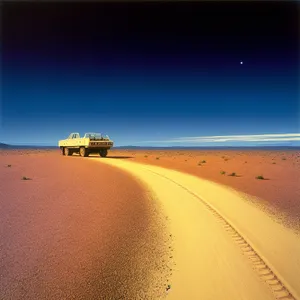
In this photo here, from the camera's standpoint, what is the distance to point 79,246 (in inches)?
241

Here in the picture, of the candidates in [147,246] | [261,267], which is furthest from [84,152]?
[261,267]

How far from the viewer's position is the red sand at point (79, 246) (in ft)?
14.7

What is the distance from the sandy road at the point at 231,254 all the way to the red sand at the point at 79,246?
0.41 meters

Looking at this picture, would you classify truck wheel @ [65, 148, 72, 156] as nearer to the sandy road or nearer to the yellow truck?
the yellow truck

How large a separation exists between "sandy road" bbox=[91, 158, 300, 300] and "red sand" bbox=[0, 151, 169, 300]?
1.36 feet

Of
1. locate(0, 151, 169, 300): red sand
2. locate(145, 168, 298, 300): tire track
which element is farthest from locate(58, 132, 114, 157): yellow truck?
locate(145, 168, 298, 300): tire track

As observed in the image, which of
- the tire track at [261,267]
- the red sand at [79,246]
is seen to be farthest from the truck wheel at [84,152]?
the tire track at [261,267]

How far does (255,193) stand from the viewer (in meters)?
12.5

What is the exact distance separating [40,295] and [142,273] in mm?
1600

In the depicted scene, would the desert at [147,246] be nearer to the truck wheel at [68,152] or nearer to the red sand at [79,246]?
the red sand at [79,246]

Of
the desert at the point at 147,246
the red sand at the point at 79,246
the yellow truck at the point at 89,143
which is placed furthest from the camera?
the yellow truck at the point at 89,143

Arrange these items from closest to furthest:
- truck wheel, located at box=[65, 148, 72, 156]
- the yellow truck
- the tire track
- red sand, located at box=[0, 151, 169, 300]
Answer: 1. the tire track
2. red sand, located at box=[0, 151, 169, 300]
3. the yellow truck
4. truck wheel, located at box=[65, 148, 72, 156]

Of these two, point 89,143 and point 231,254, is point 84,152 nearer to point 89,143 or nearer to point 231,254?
point 89,143

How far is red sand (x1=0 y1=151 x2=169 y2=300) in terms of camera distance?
449 cm
